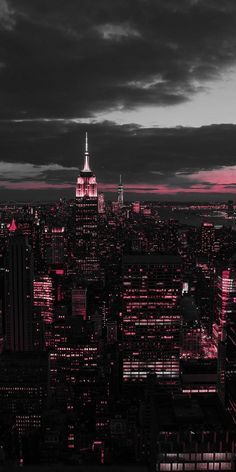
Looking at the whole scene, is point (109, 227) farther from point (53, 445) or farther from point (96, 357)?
point (53, 445)

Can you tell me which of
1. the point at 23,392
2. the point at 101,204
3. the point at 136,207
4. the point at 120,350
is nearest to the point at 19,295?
the point at 120,350

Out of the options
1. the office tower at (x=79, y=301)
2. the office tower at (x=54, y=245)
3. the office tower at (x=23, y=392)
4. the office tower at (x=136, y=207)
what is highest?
the office tower at (x=136, y=207)

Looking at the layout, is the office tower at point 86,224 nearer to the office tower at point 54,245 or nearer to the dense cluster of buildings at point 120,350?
the dense cluster of buildings at point 120,350

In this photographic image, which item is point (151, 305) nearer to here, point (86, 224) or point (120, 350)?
point (120, 350)

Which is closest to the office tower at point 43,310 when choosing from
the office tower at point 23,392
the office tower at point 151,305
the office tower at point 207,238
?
the office tower at point 151,305

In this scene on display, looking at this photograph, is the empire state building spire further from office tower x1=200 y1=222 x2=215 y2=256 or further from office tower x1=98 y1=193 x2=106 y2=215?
office tower x1=200 y1=222 x2=215 y2=256

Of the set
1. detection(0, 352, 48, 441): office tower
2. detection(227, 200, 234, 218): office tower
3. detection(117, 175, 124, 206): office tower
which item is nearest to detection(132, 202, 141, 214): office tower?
detection(117, 175, 124, 206): office tower
